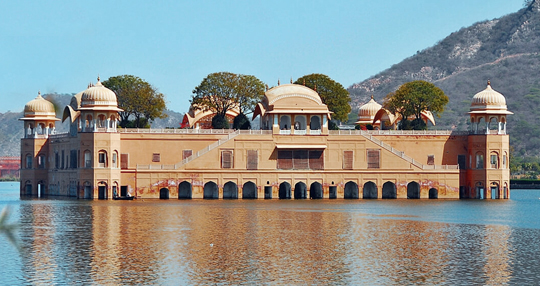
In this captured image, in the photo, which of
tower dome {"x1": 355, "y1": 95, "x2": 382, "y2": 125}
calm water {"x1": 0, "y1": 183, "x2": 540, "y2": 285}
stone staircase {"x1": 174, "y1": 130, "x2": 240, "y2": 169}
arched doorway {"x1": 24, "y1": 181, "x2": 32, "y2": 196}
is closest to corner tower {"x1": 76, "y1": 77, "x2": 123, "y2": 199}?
stone staircase {"x1": 174, "y1": 130, "x2": 240, "y2": 169}

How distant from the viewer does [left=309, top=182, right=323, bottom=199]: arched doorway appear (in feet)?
260

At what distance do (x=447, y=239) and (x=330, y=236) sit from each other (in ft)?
19.5

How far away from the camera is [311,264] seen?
111ft

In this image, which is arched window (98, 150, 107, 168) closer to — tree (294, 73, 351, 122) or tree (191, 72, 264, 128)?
tree (191, 72, 264, 128)

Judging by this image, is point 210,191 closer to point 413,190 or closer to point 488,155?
point 413,190

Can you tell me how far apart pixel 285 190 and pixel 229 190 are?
5.43m

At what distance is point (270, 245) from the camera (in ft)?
132

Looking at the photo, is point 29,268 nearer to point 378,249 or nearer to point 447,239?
point 378,249

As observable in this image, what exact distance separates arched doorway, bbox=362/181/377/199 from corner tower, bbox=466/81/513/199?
28.8ft

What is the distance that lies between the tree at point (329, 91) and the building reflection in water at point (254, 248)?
106ft

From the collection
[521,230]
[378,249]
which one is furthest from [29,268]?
[521,230]

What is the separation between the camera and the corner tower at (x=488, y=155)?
256 feet

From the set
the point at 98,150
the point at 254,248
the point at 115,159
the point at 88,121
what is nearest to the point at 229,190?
the point at 115,159

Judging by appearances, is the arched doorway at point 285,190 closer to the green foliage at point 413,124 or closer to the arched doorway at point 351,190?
the arched doorway at point 351,190
